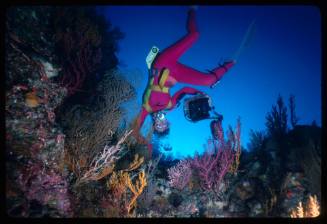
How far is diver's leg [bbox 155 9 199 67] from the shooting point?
21.0 feet

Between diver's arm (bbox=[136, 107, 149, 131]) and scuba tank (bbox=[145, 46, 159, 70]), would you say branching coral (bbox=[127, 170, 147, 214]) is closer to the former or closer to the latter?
diver's arm (bbox=[136, 107, 149, 131])

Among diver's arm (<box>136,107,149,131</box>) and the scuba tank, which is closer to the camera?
the scuba tank

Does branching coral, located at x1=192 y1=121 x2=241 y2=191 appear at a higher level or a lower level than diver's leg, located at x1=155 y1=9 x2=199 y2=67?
lower

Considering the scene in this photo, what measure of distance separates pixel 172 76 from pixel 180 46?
894mm

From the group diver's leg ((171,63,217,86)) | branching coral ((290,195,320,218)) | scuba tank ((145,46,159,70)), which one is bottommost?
branching coral ((290,195,320,218))

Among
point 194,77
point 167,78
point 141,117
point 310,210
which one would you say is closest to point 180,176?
point 141,117

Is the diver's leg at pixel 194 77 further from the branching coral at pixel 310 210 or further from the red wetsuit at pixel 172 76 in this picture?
the branching coral at pixel 310 210

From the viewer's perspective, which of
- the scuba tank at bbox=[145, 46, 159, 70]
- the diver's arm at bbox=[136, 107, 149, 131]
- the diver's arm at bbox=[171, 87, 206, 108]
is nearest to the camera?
the scuba tank at bbox=[145, 46, 159, 70]

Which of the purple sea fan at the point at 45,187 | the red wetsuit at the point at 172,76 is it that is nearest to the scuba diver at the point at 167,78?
the red wetsuit at the point at 172,76

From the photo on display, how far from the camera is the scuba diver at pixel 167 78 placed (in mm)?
6625

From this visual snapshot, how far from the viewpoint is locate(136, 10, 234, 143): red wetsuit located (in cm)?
654

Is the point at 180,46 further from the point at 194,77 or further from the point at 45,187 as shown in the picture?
the point at 45,187

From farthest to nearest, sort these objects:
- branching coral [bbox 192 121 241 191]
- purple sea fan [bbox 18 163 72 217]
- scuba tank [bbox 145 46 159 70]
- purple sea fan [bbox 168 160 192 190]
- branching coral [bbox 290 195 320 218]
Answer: scuba tank [bbox 145 46 159 70] < purple sea fan [bbox 168 160 192 190] < branching coral [bbox 192 121 241 191] < branching coral [bbox 290 195 320 218] < purple sea fan [bbox 18 163 72 217]

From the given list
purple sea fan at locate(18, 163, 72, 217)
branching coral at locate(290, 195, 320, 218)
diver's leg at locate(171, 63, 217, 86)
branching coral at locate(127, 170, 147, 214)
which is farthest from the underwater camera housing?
purple sea fan at locate(18, 163, 72, 217)
